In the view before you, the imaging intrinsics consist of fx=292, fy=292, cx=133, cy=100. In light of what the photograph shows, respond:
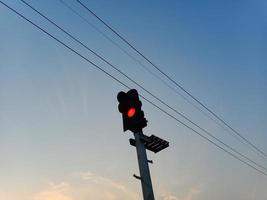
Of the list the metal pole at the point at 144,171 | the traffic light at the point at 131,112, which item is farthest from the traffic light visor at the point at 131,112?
the metal pole at the point at 144,171

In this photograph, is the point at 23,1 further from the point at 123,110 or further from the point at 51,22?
the point at 123,110

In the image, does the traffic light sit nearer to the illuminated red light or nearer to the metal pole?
the illuminated red light

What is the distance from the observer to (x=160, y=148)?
5.52m

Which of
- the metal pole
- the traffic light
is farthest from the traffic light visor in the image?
the metal pole

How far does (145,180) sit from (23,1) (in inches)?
177

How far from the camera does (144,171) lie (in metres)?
4.95

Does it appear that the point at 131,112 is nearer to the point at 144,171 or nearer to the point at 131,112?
the point at 131,112

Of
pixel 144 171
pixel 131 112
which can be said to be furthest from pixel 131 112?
pixel 144 171

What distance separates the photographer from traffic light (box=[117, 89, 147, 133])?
546 cm

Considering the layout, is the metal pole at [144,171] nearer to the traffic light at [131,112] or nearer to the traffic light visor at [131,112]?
the traffic light at [131,112]

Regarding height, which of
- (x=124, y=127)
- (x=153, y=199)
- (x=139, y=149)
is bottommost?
(x=153, y=199)

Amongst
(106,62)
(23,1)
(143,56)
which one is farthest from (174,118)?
(23,1)

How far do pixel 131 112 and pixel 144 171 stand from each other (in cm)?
117

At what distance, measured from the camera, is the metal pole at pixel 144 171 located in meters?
4.81
